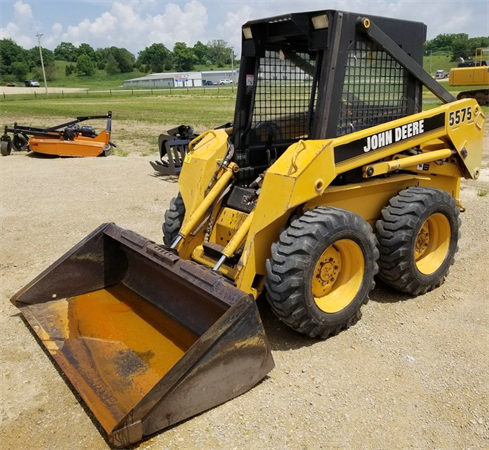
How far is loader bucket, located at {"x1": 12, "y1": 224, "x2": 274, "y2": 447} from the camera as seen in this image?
2.75 meters

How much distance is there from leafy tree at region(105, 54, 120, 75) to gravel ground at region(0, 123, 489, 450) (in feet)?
335

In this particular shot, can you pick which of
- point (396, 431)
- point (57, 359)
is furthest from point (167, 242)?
point (396, 431)

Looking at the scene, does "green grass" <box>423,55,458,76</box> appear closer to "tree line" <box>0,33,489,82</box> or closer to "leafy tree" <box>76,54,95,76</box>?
"tree line" <box>0,33,489,82</box>

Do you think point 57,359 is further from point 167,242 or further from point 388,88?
point 388,88

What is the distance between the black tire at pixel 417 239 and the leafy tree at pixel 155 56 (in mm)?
115923

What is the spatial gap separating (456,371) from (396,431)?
83 cm

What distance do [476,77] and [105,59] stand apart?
94544 millimetres

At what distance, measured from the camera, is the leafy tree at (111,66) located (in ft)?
→ 327

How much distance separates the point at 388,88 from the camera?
14.1ft

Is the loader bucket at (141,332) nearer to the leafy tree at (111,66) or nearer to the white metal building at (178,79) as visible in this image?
the white metal building at (178,79)

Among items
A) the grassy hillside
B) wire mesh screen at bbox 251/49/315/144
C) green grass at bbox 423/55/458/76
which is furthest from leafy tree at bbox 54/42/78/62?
wire mesh screen at bbox 251/49/315/144

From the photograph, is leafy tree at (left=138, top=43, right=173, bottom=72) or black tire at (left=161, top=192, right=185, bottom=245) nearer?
black tire at (left=161, top=192, right=185, bottom=245)

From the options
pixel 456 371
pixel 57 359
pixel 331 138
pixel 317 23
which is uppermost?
pixel 317 23

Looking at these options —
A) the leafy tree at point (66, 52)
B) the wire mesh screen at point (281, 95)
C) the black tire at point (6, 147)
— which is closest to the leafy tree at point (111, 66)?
the leafy tree at point (66, 52)
